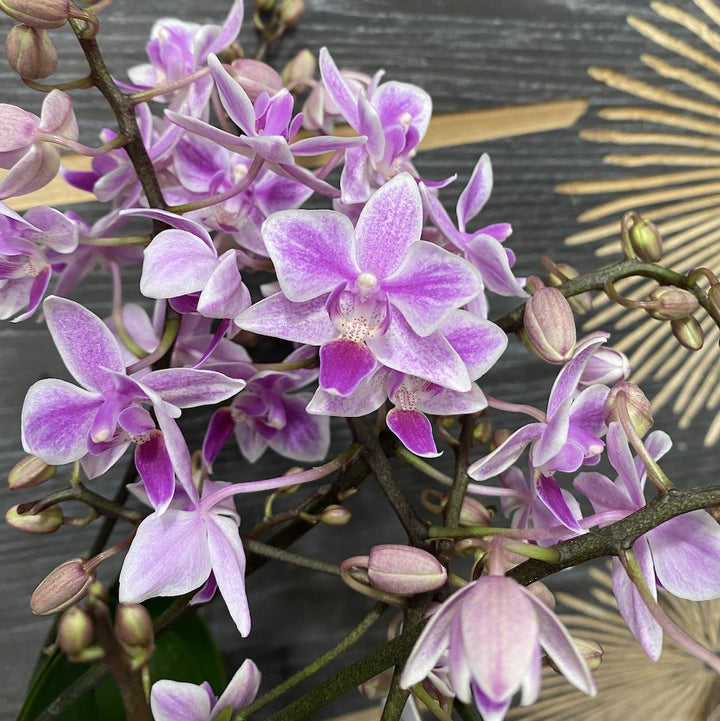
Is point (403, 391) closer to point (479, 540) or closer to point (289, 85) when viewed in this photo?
point (479, 540)

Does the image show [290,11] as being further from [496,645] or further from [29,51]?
[496,645]

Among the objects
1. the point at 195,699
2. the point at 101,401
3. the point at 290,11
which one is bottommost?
the point at 195,699

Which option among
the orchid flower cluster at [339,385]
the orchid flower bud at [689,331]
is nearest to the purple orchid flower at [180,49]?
the orchid flower cluster at [339,385]

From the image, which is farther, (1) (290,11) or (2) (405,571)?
(1) (290,11)

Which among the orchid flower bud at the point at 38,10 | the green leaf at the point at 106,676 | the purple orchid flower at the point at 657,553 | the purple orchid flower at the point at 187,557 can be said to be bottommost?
the green leaf at the point at 106,676

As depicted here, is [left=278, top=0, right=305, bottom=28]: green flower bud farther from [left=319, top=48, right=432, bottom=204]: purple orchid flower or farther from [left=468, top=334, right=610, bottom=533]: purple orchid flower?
[left=468, top=334, right=610, bottom=533]: purple orchid flower

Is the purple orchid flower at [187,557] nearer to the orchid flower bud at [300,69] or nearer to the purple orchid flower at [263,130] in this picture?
the purple orchid flower at [263,130]

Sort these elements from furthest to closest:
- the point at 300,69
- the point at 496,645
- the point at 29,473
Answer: the point at 300,69, the point at 29,473, the point at 496,645

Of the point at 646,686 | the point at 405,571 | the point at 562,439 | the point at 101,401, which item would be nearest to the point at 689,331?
the point at 562,439
